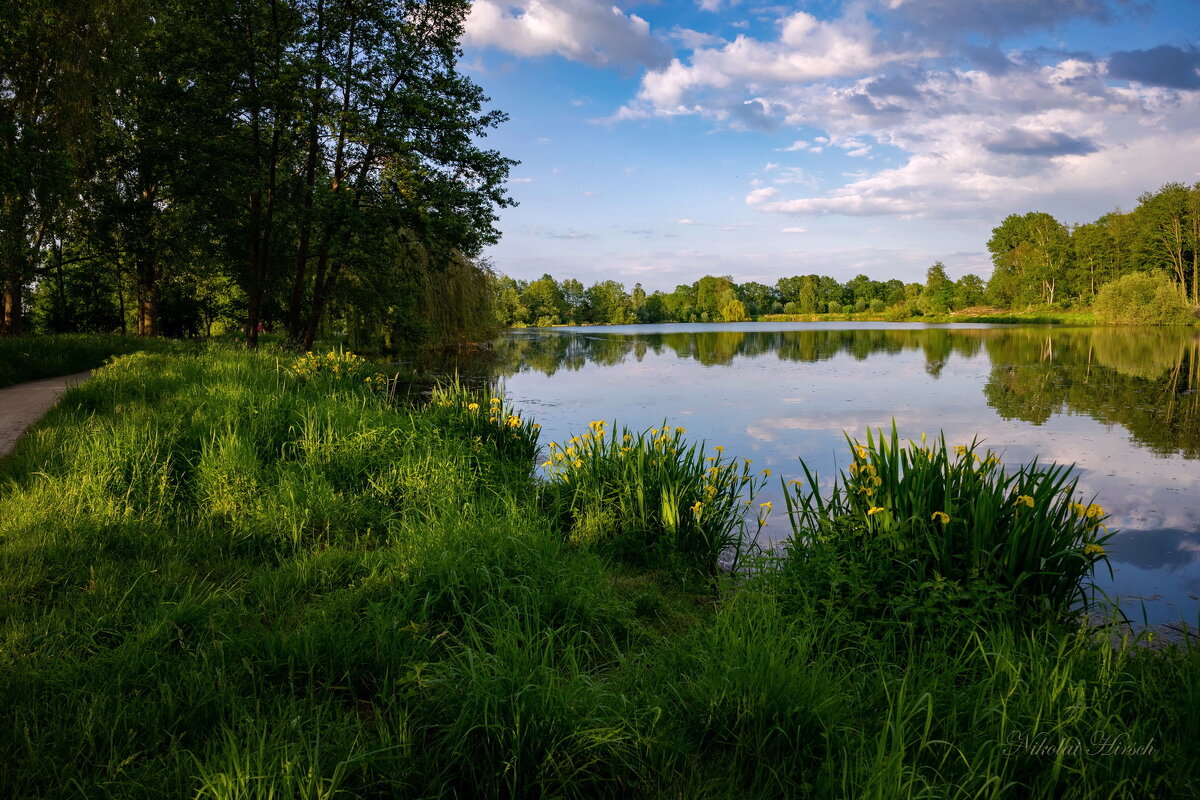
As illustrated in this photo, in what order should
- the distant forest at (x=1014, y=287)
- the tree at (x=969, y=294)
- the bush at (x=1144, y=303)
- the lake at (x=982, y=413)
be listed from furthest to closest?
the tree at (x=969, y=294), the distant forest at (x=1014, y=287), the bush at (x=1144, y=303), the lake at (x=982, y=413)

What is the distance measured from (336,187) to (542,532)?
1489 cm

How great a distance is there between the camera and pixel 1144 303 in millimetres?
47406

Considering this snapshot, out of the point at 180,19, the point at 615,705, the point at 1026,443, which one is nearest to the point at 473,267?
the point at 180,19

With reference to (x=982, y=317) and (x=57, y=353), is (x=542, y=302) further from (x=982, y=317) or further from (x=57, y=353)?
(x=57, y=353)

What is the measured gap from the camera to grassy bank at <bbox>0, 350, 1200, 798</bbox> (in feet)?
6.82

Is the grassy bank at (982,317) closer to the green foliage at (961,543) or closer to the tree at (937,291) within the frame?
the tree at (937,291)

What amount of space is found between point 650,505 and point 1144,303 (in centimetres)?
6045

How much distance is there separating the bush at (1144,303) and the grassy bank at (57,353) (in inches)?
2463

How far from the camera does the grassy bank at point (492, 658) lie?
81.8 inches

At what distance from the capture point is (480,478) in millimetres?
5648

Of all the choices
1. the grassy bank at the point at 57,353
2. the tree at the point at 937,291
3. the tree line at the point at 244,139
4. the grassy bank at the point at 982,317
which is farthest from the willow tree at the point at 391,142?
the tree at the point at 937,291

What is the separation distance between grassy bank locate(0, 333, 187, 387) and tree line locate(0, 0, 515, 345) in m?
2.64

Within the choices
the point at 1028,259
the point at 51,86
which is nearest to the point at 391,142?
the point at 51,86

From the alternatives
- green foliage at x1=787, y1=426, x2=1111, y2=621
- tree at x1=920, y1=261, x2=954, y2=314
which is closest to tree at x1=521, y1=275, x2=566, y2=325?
tree at x1=920, y1=261, x2=954, y2=314
